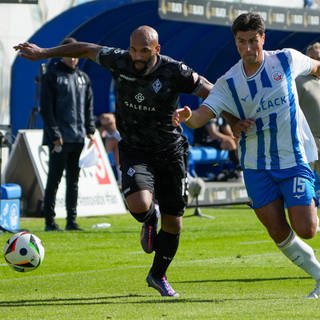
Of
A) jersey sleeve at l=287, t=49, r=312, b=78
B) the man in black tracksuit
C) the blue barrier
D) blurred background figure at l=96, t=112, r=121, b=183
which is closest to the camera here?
jersey sleeve at l=287, t=49, r=312, b=78

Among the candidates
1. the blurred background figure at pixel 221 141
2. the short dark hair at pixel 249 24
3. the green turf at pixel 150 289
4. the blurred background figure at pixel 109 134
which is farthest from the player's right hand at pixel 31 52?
the blurred background figure at pixel 221 141

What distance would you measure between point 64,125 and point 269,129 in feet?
26.5

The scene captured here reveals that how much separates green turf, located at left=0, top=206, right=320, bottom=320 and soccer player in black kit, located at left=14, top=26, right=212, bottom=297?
2.14 ft

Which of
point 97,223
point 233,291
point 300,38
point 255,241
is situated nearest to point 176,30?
point 300,38

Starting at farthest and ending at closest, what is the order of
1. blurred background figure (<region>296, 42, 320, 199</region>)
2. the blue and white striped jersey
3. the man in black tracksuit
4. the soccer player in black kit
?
the man in black tracksuit
blurred background figure (<region>296, 42, 320, 199</region>)
the soccer player in black kit
the blue and white striped jersey

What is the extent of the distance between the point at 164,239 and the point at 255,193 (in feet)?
3.98

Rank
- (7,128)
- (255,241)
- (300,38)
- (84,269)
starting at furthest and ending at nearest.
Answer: (300,38) < (7,128) < (255,241) < (84,269)

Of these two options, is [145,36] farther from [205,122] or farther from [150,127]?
[205,122]

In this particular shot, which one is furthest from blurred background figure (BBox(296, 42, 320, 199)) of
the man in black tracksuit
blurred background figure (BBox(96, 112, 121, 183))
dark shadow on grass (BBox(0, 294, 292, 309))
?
blurred background figure (BBox(96, 112, 121, 183))

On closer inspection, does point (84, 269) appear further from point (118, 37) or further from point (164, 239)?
point (118, 37)

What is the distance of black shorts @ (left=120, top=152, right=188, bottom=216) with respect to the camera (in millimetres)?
10883

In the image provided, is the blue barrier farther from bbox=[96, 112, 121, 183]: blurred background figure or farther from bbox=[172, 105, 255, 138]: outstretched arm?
bbox=[172, 105, 255, 138]: outstretched arm

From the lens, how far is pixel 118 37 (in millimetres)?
25250

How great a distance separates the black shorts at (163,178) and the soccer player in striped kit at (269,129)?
Result: 0.89 meters
